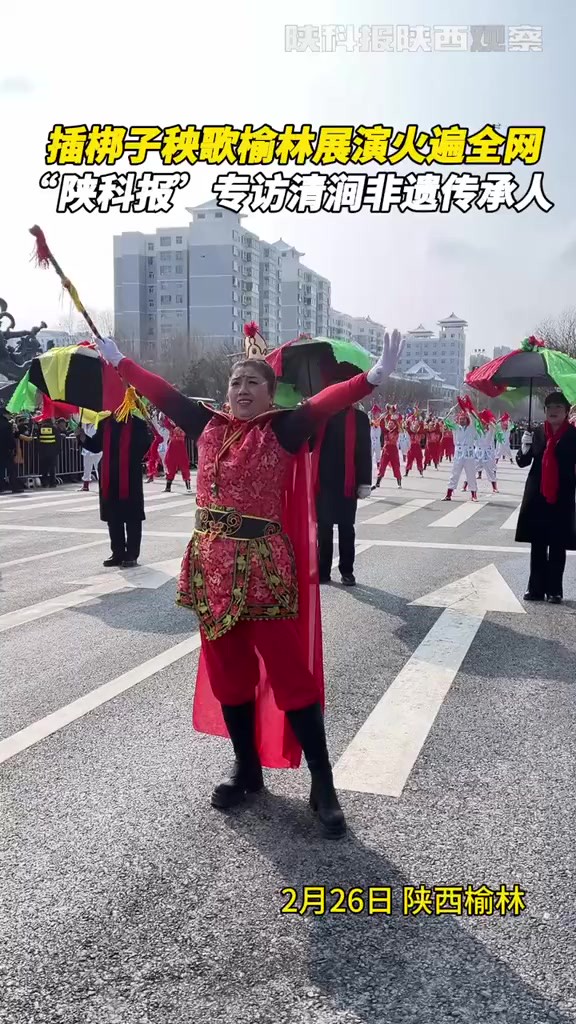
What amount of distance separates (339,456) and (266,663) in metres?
5.50

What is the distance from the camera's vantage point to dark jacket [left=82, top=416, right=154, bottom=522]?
9625 millimetres

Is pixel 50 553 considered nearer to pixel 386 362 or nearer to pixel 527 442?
pixel 527 442

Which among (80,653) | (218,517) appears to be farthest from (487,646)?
(218,517)

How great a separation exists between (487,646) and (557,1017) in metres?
4.07

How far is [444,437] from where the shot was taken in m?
30.8

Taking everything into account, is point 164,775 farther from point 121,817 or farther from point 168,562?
point 168,562

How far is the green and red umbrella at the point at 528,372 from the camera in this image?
8961 millimetres

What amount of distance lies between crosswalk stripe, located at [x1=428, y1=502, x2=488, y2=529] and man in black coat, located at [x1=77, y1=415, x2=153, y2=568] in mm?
5668

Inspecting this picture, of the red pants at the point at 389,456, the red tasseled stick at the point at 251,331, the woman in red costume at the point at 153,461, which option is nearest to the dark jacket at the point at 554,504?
the red tasseled stick at the point at 251,331

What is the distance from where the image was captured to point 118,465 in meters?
9.68

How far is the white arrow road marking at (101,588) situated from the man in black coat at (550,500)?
353 centimetres

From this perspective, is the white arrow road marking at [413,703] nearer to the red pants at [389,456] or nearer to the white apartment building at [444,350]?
the red pants at [389,456]

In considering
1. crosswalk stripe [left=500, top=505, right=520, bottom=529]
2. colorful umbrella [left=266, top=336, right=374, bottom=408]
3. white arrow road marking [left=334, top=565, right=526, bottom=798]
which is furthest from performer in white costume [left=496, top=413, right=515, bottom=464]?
white arrow road marking [left=334, top=565, right=526, bottom=798]

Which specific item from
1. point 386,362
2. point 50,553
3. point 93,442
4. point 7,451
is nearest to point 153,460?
point 7,451
